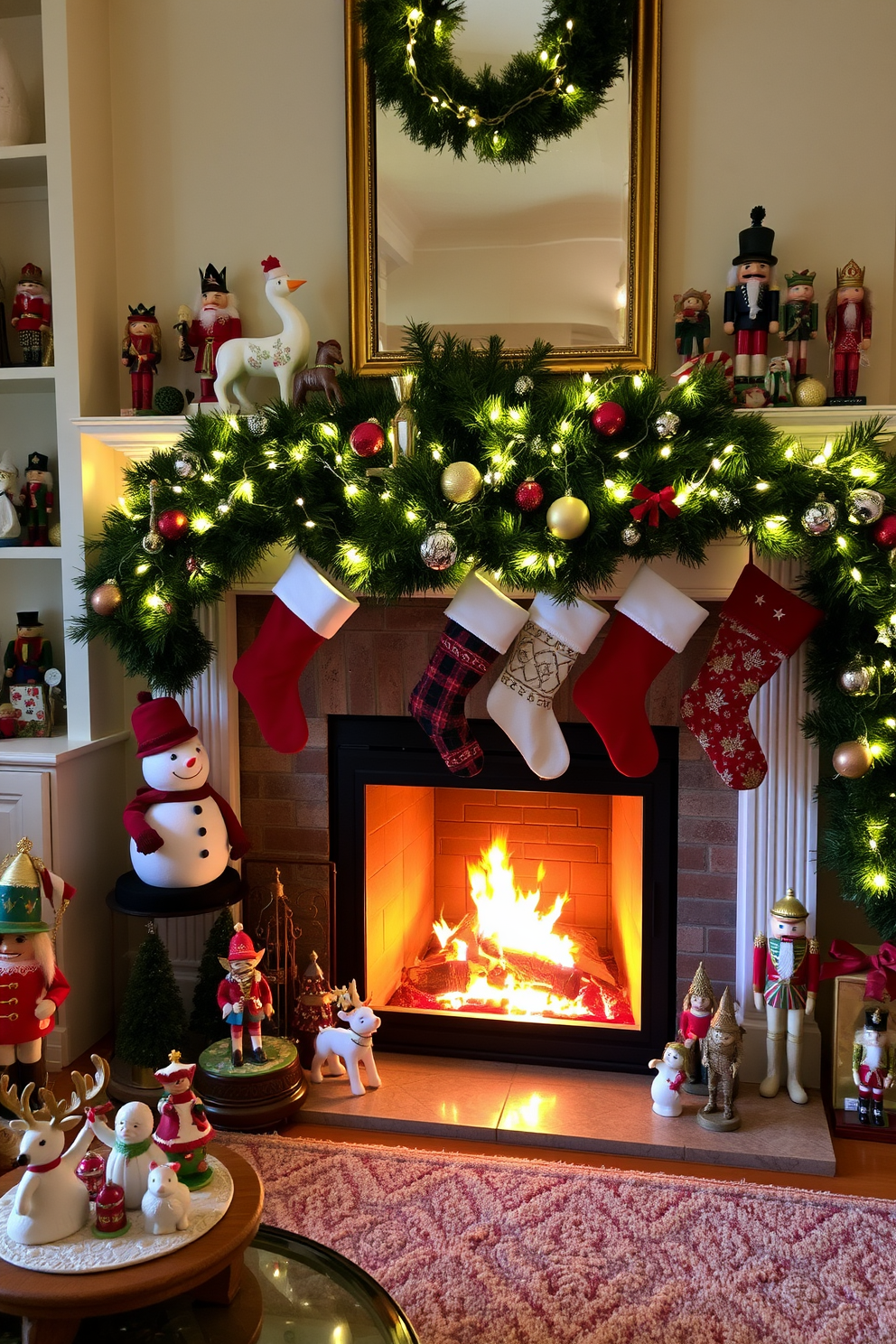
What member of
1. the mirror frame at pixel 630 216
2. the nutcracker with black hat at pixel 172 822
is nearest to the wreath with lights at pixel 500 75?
the mirror frame at pixel 630 216

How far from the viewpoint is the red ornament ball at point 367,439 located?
6.69 feet

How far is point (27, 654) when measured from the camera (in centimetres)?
267

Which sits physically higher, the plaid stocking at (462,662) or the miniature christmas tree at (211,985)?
the plaid stocking at (462,662)

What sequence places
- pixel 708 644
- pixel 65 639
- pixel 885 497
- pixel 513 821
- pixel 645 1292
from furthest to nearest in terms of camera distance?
pixel 513 821 < pixel 65 639 < pixel 708 644 < pixel 885 497 < pixel 645 1292

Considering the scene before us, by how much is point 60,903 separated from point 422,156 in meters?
1.83

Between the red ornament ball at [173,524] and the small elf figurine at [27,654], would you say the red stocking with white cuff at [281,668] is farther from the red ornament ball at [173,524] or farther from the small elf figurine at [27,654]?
the small elf figurine at [27,654]

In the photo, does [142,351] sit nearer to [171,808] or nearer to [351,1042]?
[171,808]

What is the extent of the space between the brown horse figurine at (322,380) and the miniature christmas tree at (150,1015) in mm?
1239

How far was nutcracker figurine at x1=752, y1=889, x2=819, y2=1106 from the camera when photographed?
2240 millimetres

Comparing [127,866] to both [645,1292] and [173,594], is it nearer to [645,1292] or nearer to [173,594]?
[173,594]

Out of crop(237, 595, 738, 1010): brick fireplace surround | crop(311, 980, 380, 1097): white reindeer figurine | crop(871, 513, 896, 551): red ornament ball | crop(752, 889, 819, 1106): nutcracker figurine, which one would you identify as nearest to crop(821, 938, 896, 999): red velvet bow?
crop(752, 889, 819, 1106): nutcracker figurine

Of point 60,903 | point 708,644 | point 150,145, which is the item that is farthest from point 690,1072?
point 150,145

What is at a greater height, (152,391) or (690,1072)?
(152,391)

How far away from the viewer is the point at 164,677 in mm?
2369
